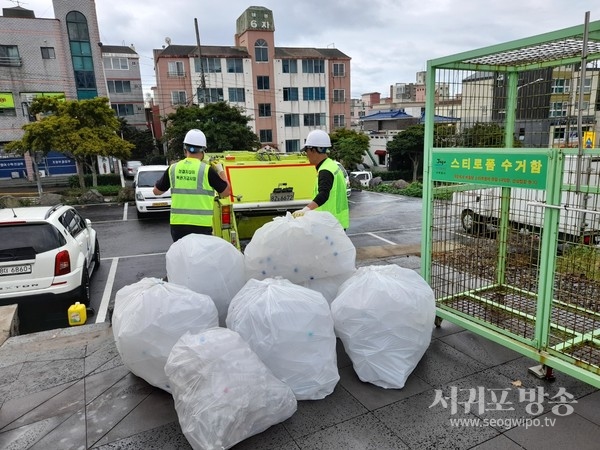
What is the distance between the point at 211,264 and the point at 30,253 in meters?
2.71

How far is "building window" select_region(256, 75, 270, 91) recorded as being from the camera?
3438 centimetres

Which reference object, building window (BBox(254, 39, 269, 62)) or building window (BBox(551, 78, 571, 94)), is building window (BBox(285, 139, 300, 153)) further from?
A: building window (BBox(551, 78, 571, 94))

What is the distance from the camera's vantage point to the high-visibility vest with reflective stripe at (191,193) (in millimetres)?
4078

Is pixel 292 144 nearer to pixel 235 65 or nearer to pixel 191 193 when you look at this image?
pixel 235 65

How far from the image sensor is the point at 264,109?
115ft

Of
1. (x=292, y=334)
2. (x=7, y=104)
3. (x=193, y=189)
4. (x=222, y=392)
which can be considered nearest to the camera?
(x=222, y=392)

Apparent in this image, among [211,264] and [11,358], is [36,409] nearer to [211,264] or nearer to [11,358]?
[11,358]

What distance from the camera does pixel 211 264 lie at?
321cm

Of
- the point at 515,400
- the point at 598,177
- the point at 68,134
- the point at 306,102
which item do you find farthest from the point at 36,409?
the point at 306,102

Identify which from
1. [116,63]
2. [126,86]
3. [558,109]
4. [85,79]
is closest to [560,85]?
[558,109]

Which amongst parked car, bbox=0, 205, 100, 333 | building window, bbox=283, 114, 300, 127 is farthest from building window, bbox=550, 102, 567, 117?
building window, bbox=283, 114, 300, 127

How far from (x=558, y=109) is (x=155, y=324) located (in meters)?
3.60

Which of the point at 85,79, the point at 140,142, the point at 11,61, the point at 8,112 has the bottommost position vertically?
the point at 140,142

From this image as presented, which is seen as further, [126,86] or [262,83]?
[126,86]
